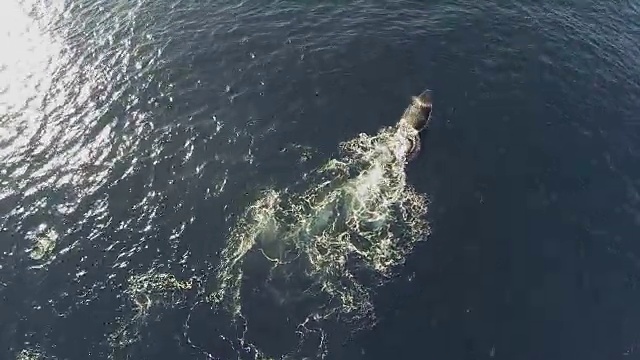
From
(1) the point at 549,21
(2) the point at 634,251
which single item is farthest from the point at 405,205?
(1) the point at 549,21

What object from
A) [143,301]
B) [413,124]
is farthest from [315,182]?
[143,301]

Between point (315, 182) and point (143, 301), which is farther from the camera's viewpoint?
point (315, 182)

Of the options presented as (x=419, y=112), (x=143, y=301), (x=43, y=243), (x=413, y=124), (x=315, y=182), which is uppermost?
(x=419, y=112)

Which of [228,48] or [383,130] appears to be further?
[228,48]

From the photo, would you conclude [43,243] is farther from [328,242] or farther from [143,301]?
[328,242]

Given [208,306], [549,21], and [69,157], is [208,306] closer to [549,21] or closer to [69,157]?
[69,157]

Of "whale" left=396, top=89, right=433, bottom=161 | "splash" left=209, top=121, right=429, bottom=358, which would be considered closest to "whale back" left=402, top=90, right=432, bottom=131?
"whale" left=396, top=89, right=433, bottom=161

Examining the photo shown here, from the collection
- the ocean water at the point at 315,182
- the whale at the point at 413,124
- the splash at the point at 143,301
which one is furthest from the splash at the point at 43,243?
the whale at the point at 413,124
